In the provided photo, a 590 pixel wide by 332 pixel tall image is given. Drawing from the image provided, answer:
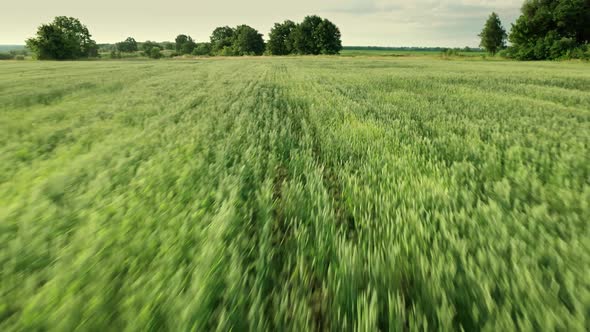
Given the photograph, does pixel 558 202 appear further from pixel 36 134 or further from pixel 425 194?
pixel 36 134

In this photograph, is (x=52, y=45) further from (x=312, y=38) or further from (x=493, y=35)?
(x=493, y=35)

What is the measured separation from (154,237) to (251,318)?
85cm

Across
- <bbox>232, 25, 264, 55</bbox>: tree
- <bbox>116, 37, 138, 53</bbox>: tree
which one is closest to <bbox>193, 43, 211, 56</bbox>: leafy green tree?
<bbox>232, 25, 264, 55</bbox>: tree

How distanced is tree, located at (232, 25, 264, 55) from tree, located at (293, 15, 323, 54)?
18.1 meters

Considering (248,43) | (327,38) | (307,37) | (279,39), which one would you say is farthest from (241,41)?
(327,38)

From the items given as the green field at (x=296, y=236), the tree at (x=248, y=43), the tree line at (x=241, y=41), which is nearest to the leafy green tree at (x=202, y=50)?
the tree line at (x=241, y=41)

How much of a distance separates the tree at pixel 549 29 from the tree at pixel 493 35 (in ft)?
76.7

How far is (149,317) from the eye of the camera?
→ 3.67 feet

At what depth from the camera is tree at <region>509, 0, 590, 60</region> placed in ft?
162

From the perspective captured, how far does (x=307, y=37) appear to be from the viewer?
298 ft

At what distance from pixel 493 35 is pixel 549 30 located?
90.8ft

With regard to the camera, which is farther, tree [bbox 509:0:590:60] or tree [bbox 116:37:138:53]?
tree [bbox 116:37:138:53]

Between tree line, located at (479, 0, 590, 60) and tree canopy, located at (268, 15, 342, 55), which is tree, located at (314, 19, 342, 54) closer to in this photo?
tree canopy, located at (268, 15, 342, 55)

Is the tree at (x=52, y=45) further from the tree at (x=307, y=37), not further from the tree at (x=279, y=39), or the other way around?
the tree at (x=307, y=37)
